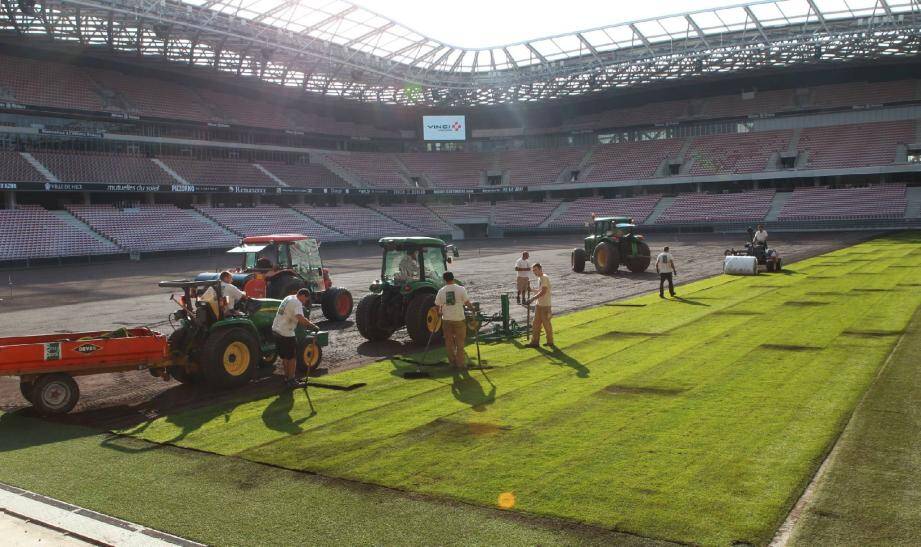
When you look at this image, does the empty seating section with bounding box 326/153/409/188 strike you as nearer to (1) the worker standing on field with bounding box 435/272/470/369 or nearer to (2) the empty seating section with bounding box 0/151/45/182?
(2) the empty seating section with bounding box 0/151/45/182

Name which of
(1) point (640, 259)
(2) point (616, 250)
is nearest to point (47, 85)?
(2) point (616, 250)

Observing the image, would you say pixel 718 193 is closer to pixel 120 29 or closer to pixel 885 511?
pixel 120 29

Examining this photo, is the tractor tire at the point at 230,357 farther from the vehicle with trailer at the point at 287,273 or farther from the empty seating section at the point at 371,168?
the empty seating section at the point at 371,168

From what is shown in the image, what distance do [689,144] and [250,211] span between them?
137ft

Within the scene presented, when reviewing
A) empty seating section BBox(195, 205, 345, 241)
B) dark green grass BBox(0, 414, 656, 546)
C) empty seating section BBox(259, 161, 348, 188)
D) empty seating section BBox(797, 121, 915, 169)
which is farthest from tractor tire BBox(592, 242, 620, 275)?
empty seating section BBox(259, 161, 348, 188)

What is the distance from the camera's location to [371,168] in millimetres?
72938

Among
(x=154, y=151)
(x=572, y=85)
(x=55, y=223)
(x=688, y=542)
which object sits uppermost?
(x=572, y=85)

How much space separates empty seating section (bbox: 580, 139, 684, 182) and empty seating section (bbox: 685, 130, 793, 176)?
2.75 m

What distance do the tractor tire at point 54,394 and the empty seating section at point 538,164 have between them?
66.4 metres

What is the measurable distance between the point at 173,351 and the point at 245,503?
5126 mm

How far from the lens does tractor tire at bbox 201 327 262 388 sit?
35.8 feet

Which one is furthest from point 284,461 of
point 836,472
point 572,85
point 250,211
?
point 572,85

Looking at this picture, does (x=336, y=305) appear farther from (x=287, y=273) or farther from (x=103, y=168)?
(x=103, y=168)

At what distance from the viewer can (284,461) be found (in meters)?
7.76
